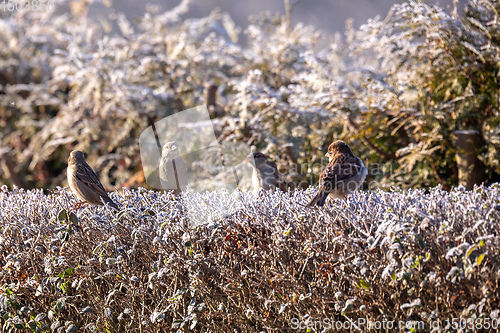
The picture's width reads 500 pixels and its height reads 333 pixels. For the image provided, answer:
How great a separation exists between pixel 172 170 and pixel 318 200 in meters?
1.32

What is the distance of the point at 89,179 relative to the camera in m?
3.24

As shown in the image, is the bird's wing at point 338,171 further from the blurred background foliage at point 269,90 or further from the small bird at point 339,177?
the blurred background foliage at point 269,90

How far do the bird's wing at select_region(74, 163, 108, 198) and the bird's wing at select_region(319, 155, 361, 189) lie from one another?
1.46m

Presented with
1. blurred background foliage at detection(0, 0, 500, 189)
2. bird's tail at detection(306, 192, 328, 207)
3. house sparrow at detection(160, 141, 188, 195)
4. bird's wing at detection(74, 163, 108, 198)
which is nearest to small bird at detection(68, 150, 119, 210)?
bird's wing at detection(74, 163, 108, 198)

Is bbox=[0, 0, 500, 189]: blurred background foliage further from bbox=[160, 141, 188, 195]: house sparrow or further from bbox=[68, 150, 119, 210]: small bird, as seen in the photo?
bbox=[68, 150, 119, 210]: small bird

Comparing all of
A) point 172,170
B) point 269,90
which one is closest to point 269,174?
point 172,170

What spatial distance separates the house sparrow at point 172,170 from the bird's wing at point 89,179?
52 centimetres

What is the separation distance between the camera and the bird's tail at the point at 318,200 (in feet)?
8.86

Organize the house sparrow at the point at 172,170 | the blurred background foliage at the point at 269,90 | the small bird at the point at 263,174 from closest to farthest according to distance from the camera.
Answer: the house sparrow at the point at 172,170, the small bird at the point at 263,174, the blurred background foliage at the point at 269,90

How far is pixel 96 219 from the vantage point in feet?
9.84

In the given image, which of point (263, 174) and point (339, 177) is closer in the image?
point (339, 177)

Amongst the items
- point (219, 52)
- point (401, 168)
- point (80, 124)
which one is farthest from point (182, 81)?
point (401, 168)

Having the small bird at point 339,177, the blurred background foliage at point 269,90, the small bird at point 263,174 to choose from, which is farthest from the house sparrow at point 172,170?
the blurred background foliage at point 269,90

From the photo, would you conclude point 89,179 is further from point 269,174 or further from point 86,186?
point 269,174
